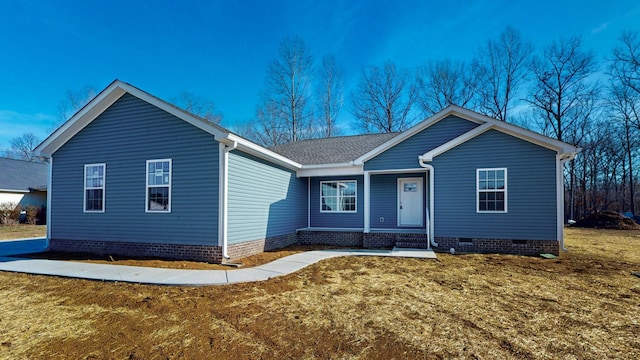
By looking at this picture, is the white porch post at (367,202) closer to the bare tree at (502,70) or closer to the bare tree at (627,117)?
the bare tree at (502,70)

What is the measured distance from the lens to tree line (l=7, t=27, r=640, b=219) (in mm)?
23609

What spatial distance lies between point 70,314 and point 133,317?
988 mm

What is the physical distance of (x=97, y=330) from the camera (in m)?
3.85

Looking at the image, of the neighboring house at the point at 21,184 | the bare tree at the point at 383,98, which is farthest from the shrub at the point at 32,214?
the bare tree at the point at 383,98

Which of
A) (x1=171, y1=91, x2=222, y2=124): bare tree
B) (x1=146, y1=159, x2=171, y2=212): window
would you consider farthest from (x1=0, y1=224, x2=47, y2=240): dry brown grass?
(x1=171, y1=91, x2=222, y2=124): bare tree

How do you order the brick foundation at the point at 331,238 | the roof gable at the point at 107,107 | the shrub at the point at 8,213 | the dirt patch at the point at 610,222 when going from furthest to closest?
1. the shrub at the point at 8,213
2. the dirt patch at the point at 610,222
3. the brick foundation at the point at 331,238
4. the roof gable at the point at 107,107

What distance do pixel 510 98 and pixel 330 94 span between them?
49.0ft

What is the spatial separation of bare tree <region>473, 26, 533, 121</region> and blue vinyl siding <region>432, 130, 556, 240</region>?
1880 centimetres

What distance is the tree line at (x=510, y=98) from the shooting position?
23.6 m

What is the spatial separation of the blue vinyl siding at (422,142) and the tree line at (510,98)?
15.5 metres

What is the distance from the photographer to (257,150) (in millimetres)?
9023

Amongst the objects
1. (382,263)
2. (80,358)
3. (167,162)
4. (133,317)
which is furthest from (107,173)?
(382,263)

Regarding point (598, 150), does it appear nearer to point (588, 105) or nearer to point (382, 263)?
point (588, 105)

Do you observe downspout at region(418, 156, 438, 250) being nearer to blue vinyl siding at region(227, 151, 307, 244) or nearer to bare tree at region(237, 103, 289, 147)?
blue vinyl siding at region(227, 151, 307, 244)
